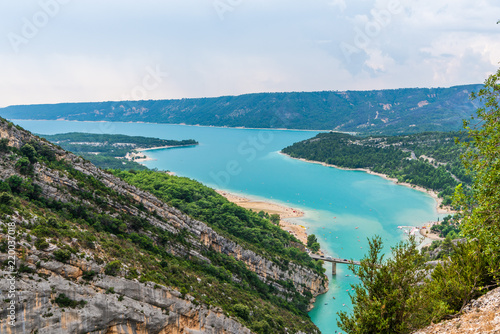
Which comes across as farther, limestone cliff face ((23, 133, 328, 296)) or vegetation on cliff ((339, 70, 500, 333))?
limestone cliff face ((23, 133, 328, 296))

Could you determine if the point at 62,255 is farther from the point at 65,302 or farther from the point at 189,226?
the point at 189,226

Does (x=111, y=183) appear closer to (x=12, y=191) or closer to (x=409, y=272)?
(x=12, y=191)

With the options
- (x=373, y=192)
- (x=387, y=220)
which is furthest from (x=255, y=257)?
(x=373, y=192)

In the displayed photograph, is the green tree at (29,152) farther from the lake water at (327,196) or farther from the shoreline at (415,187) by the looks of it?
the shoreline at (415,187)

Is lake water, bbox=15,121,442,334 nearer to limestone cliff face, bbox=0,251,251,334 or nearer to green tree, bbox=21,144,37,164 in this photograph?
limestone cliff face, bbox=0,251,251,334

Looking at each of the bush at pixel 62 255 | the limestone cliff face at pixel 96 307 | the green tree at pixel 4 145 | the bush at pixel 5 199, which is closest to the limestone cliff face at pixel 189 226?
the green tree at pixel 4 145

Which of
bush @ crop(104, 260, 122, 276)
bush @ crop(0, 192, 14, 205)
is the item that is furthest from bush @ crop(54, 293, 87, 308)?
bush @ crop(0, 192, 14, 205)

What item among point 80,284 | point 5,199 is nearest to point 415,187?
point 80,284
